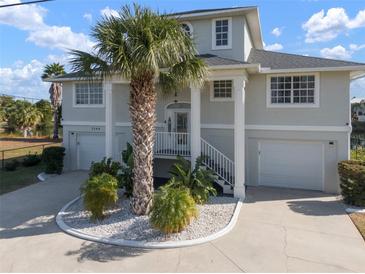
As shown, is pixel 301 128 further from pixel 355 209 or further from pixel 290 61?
pixel 355 209

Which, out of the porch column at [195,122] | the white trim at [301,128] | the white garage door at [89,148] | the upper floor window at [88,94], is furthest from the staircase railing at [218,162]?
the upper floor window at [88,94]

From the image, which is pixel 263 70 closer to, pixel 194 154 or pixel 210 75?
pixel 210 75

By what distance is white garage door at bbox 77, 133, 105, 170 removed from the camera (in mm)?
16438

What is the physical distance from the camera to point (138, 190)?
8.70 meters

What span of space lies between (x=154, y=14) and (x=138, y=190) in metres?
4.82

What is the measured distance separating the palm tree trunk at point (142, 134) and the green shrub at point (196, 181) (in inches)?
49.3

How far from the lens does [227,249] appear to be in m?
6.92

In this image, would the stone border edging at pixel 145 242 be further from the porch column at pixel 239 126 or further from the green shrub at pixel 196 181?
the porch column at pixel 239 126

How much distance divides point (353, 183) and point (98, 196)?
8255mm

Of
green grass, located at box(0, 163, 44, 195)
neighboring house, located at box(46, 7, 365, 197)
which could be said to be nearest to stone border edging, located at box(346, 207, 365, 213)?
neighboring house, located at box(46, 7, 365, 197)

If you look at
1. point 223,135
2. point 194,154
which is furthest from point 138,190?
point 223,135

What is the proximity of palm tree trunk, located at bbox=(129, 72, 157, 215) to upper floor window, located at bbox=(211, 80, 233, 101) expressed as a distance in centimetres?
529

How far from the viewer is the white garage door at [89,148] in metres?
16.4

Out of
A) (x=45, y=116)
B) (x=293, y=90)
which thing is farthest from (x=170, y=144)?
(x=45, y=116)
